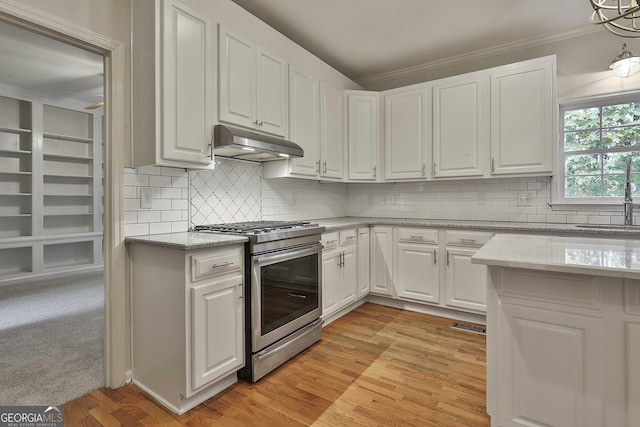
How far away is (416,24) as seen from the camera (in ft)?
10.1

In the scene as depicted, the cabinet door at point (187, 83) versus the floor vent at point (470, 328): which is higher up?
the cabinet door at point (187, 83)

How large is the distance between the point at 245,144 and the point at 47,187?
464 cm

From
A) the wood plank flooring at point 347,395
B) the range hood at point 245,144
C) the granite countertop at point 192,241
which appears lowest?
the wood plank flooring at point 347,395

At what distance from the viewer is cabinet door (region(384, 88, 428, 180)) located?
143 inches

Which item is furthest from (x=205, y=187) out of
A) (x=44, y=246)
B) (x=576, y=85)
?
(x=44, y=246)

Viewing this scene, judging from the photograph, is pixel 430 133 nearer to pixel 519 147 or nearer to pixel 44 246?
pixel 519 147

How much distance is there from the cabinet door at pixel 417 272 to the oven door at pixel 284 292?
43.6 inches

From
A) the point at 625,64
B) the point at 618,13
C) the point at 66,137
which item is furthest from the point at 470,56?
the point at 66,137

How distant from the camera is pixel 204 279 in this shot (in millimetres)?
1877

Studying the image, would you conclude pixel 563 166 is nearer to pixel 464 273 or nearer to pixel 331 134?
pixel 464 273

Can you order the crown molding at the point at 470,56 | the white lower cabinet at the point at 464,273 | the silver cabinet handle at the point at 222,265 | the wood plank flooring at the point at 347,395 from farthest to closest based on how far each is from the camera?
the crown molding at the point at 470,56, the white lower cabinet at the point at 464,273, the silver cabinet handle at the point at 222,265, the wood plank flooring at the point at 347,395

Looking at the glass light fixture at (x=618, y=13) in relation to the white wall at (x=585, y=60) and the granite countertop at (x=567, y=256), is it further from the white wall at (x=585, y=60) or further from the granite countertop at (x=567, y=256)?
the granite countertop at (x=567, y=256)

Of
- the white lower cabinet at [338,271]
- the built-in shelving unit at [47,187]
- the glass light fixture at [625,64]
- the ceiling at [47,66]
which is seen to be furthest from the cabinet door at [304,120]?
the built-in shelving unit at [47,187]

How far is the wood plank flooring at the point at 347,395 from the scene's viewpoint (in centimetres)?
177
